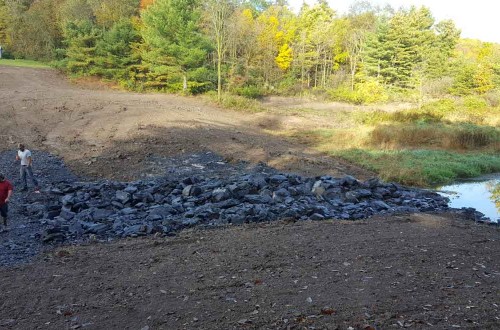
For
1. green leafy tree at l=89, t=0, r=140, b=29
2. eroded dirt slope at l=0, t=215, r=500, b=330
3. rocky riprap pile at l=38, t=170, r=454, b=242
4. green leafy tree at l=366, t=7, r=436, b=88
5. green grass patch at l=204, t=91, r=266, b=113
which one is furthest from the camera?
green leafy tree at l=366, t=7, r=436, b=88

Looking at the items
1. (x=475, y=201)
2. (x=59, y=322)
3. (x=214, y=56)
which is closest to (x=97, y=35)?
(x=214, y=56)

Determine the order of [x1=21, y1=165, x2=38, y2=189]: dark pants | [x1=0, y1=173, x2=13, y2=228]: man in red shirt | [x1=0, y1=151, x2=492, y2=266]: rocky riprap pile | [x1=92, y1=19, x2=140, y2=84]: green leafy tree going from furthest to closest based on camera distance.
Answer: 1. [x1=92, y1=19, x2=140, y2=84]: green leafy tree
2. [x1=21, y1=165, x2=38, y2=189]: dark pants
3. [x1=0, y1=173, x2=13, y2=228]: man in red shirt
4. [x1=0, y1=151, x2=492, y2=266]: rocky riprap pile

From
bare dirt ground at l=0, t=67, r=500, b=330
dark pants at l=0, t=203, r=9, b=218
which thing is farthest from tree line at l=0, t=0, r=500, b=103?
bare dirt ground at l=0, t=67, r=500, b=330

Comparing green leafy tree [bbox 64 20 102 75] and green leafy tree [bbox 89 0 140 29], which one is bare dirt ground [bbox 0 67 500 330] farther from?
green leafy tree [bbox 89 0 140 29]

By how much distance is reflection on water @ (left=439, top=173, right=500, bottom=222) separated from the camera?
12.9 m

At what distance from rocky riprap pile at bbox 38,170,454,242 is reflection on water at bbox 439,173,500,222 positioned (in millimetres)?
1114

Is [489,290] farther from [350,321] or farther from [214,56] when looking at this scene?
[214,56]

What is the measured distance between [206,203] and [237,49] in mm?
37494

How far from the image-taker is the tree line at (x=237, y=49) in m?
33.1

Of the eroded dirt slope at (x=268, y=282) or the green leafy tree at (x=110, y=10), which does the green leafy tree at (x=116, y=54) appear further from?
the eroded dirt slope at (x=268, y=282)

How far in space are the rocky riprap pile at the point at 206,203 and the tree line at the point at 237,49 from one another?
21912 mm

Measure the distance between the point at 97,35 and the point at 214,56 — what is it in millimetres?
10951

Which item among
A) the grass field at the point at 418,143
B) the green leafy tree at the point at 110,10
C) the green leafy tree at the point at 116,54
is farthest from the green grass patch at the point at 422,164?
the green leafy tree at the point at 110,10

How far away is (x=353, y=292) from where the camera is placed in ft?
18.4
